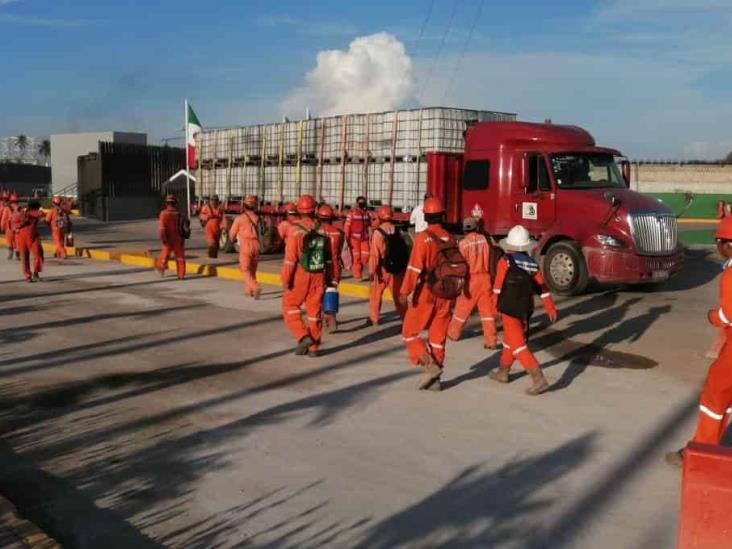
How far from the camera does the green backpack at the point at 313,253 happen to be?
8320mm

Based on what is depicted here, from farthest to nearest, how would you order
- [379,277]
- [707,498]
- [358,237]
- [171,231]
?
[358,237] < [171,231] < [379,277] < [707,498]

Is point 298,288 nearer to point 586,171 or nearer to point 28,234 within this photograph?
point 586,171

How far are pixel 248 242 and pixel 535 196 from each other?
5042mm

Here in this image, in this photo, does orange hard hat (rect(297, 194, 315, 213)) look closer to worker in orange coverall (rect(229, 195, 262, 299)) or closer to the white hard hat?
the white hard hat

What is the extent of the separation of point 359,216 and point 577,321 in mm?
5287

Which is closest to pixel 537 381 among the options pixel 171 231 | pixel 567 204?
pixel 567 204

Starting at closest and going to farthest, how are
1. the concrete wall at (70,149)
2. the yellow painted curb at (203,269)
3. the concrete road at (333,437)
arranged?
the concrete road at (333,437), the yellow painted curb at (203,269), the concrete wall at (70,149)

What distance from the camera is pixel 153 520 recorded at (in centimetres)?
453

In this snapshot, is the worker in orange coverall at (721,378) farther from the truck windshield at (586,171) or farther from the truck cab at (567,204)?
the truck windshield at (586,171)

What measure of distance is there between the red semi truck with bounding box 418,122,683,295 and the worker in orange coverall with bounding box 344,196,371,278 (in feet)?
4.76

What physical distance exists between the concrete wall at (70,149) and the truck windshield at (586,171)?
4593 cm

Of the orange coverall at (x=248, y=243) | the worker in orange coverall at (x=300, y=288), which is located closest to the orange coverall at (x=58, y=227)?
the orange coverall at (x=248, y=243)

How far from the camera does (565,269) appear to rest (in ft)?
42.9

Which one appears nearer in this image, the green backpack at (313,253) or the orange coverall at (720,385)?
the orange coverall at (720,385)
